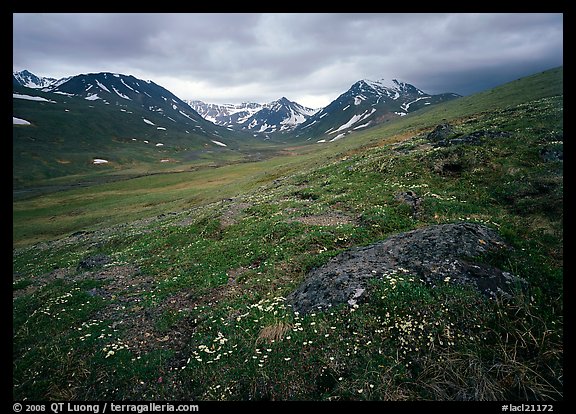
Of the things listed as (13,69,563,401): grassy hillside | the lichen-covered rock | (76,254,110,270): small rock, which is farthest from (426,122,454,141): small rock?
(76,254,110,270): small rock

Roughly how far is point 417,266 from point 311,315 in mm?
4992

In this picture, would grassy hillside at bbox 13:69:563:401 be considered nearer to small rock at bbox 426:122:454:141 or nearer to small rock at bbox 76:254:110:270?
small rock at bbox 76:254:110:270

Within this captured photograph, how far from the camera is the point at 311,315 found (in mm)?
11336

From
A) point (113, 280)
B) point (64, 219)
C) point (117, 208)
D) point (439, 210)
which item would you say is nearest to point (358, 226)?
point (439, 210)

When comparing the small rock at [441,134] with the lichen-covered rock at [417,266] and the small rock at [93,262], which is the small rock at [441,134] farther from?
the small rock at [93,262]

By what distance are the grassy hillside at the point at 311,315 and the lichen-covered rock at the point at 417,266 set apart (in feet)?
1.81

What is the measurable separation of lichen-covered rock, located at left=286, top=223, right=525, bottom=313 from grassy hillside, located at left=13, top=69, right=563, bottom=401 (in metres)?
0.55

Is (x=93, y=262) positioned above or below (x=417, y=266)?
below

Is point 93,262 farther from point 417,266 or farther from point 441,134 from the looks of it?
point 441,134

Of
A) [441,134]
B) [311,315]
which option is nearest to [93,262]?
[311,315]

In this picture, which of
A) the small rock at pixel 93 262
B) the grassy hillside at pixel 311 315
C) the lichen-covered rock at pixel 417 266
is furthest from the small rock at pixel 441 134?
the small rock at pixel 93 262

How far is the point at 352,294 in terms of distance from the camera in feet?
38.0

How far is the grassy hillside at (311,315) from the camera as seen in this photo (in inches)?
347
